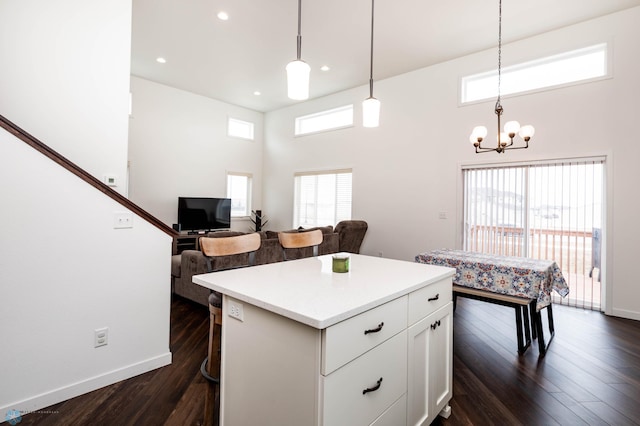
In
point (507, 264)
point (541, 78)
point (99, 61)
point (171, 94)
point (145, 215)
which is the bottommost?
point (507, 264)

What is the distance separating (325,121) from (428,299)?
5759 mm

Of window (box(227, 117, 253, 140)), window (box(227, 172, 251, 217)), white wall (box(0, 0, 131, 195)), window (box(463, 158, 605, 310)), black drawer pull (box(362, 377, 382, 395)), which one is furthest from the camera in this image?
window (box(227, 172, 251, 217))

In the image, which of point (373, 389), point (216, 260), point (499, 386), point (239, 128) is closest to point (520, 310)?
point (499, 386)

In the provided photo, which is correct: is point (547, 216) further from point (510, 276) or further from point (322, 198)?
point (322, 198)

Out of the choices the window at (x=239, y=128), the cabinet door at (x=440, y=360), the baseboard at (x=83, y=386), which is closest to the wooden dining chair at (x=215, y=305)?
the baseboard at (x=83, y=386)

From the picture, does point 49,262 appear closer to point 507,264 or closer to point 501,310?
point 507,264

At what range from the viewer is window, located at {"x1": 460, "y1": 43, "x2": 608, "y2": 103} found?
3.79m

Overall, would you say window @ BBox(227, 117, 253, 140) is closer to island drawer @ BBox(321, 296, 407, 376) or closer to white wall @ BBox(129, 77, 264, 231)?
white wall @ BBox(129, 77, 264, 231)

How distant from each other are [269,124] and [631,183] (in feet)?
21.6

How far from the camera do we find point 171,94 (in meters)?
6.12

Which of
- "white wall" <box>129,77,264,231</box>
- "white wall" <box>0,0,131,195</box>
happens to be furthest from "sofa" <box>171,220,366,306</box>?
"white wall" <box>129,77,264,231</box>

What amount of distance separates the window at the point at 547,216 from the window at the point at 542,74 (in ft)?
3.50

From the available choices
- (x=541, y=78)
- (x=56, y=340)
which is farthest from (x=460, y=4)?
(x=56, y=340)

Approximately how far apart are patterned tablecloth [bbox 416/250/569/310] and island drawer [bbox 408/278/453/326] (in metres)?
1.15
